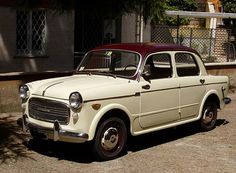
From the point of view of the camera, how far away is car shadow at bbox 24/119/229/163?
24.0 feet

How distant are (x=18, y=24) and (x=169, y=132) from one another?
7.85 meters

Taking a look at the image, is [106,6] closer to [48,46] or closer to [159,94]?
[159,94]

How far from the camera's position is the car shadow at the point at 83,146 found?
7.30 metres

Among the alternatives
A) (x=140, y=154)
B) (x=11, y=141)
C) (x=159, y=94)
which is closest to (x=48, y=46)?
(x=11, y=141)

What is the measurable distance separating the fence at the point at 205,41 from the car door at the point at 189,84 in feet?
27.4

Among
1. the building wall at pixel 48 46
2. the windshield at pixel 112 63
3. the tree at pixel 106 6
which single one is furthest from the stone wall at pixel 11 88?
the building wall at pixel 48 46

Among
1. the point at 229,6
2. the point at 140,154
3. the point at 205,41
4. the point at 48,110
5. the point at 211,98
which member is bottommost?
the point at 140,154

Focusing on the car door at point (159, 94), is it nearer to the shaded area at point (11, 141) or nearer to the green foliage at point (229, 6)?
the shaded area at point (11, 141)

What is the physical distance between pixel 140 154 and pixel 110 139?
0.66 meters

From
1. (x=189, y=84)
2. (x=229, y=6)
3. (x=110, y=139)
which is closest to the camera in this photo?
(x=110, y=139)

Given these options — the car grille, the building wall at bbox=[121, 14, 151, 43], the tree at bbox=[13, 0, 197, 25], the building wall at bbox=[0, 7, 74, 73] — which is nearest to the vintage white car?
the car grille

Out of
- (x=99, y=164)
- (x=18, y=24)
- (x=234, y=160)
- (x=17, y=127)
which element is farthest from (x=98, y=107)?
(x=18, y=24)

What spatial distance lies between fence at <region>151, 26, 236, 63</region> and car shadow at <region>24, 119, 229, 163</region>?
857cm

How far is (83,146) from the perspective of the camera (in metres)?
7.82
